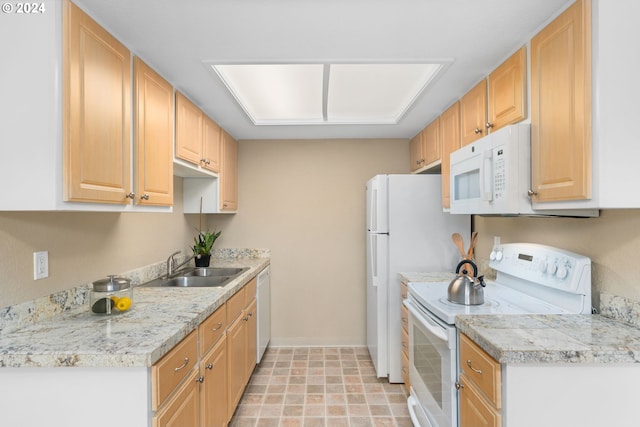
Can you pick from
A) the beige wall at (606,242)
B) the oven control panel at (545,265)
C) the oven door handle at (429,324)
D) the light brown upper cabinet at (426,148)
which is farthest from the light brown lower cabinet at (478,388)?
the light brown upper cabinet at (426,148)

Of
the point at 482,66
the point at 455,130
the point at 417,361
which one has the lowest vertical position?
the point at 417,361

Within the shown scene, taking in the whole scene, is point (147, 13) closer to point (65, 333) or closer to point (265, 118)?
point (65, 333)

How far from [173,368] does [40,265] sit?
79cm

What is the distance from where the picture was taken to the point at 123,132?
157cm

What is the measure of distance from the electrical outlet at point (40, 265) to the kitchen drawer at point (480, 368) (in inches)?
75.4

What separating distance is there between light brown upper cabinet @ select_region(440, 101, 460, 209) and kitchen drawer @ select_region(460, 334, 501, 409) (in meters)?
1.31

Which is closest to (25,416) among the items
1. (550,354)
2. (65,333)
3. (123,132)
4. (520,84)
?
(65,333)

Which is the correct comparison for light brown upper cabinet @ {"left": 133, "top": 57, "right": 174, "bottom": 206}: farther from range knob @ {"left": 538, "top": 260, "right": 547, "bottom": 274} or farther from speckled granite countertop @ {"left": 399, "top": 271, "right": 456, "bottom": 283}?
range knob @ {"left": 538, "top": 260, "right": 547, "bottom": 274}

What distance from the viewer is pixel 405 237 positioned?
9.15 feet

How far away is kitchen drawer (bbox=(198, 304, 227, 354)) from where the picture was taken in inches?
65.7

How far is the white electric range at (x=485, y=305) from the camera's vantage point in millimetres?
1586

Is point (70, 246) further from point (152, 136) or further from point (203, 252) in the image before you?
point (203, 252)

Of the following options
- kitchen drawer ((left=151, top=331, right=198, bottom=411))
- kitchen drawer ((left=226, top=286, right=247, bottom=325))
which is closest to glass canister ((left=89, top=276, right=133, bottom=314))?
kitchen drawer ((left=151, top=331, right=198, bottom=411))

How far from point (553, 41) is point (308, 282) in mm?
2928
